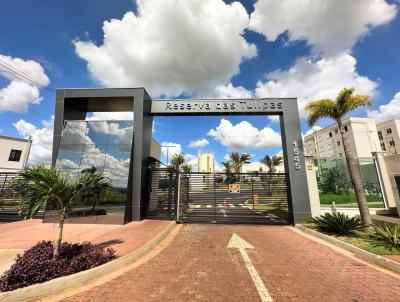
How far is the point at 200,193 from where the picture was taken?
14.4 m

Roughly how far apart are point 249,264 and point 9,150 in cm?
4123

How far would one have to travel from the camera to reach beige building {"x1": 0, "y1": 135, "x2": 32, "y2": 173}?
32.3 meters

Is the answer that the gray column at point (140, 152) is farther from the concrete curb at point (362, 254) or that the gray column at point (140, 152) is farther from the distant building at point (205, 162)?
the distant building at point (205, 162)

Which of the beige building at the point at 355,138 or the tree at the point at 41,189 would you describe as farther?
the beige building at the point at 355,138

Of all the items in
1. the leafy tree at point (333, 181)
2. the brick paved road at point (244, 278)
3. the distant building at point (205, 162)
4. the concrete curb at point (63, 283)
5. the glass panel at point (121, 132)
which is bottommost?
the brick paved road at point (244, 278)

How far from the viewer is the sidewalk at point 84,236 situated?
681 cm

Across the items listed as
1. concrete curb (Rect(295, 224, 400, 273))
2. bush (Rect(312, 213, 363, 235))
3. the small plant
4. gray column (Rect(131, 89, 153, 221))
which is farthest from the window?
the small plant

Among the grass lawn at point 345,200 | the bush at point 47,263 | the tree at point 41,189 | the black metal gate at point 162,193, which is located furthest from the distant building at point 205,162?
the tree at point 41,189

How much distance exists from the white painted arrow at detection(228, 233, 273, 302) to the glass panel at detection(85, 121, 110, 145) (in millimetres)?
9105

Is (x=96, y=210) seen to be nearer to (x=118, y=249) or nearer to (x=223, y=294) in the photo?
(x=118, y=249)

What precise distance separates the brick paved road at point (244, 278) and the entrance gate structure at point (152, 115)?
5002mm

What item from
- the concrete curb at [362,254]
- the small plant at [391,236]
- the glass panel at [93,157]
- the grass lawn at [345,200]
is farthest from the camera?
the grass lawn at [345,200]

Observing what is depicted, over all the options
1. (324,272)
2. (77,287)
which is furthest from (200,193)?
(77,287)

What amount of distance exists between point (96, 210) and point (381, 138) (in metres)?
73.8
